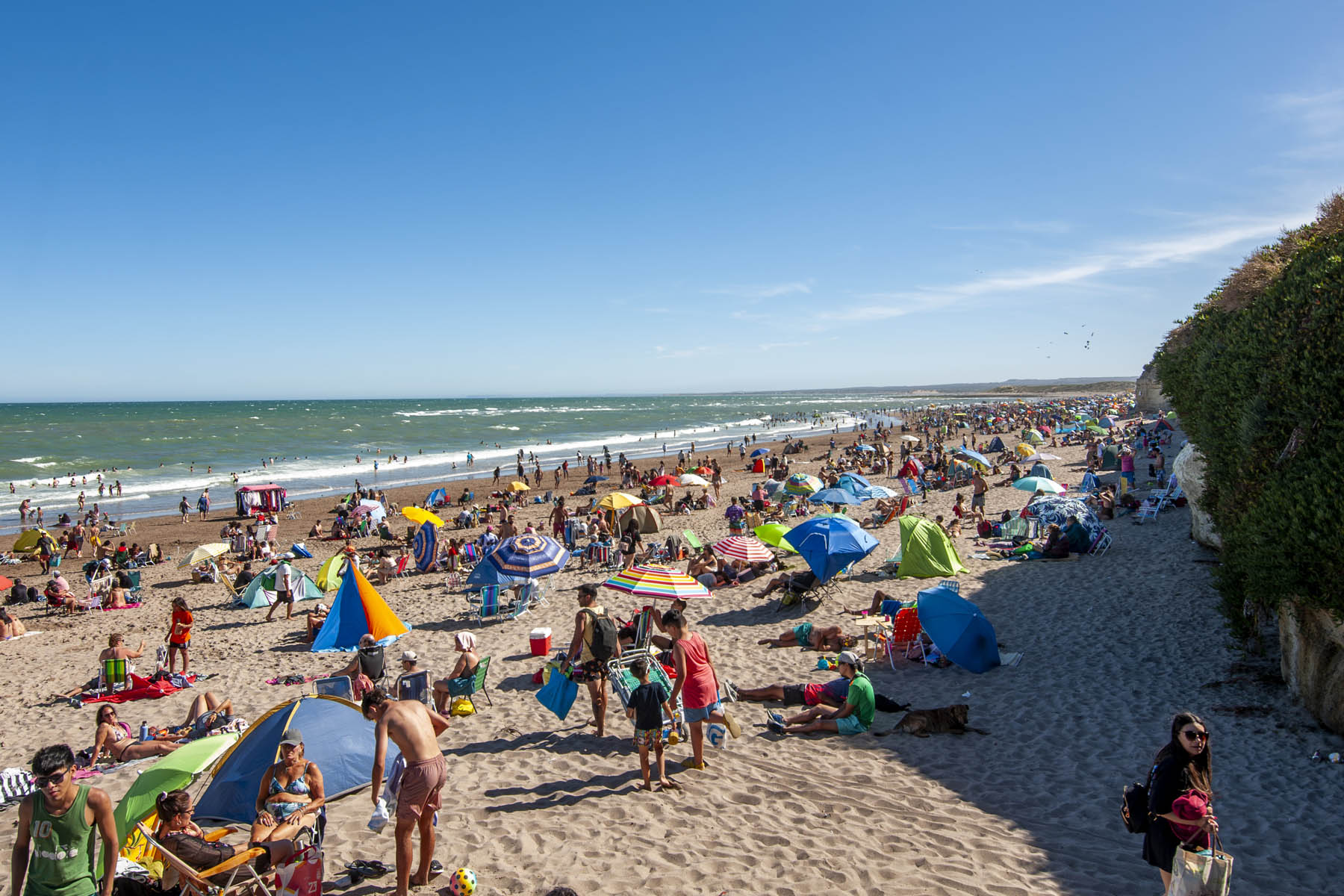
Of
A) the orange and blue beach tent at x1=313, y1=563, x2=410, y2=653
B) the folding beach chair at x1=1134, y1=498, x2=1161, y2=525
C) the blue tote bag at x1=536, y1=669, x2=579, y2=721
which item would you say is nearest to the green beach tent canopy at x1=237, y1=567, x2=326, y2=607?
the orange and blue beach tent at x1=313, y1=563, x2=410, y2=653

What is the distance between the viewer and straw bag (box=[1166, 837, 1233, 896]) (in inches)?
142

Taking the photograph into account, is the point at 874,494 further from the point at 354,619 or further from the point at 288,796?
the point at 288,796

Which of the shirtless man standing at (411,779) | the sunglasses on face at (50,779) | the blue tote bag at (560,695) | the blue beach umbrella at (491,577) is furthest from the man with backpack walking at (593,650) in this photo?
the blue beach umbrella at (491,577)

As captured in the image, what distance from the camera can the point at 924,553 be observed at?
1319 centimetres

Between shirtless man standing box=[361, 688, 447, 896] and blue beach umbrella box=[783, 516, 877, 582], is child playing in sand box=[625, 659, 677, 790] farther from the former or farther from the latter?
blue beach umbrella box=[783, 516, 877, 582]

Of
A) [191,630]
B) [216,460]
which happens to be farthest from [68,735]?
[216,460]

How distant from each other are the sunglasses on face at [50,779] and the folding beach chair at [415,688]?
3988 mm

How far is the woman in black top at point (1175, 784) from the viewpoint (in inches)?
147

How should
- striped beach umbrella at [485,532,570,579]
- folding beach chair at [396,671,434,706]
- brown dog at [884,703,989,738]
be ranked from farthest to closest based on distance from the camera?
striped beach umbrella at [485,532,570,579]
folding beach chair at [396,671,434,706]
brown dog at [884,703,989,738]

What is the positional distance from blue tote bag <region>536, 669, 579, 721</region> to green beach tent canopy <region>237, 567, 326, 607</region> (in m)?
8.36

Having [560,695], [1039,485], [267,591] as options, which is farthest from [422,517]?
[1039,485]

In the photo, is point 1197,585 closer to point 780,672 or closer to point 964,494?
point 780,672

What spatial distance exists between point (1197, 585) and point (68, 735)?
50.4 ft

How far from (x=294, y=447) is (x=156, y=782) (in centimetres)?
5263
